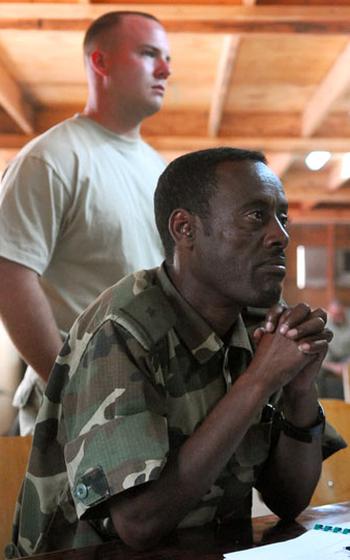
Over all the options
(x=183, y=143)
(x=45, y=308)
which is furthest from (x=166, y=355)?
(x=183, y=143)

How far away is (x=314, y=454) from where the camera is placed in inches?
57.6

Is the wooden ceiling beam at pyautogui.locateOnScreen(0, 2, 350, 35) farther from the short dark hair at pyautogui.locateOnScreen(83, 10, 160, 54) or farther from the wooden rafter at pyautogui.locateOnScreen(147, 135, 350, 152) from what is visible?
the wooden rafter at pyautogui.locateOnScreen(147, 135, 350, 152)

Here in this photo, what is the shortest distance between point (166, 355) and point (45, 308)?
2.02ft

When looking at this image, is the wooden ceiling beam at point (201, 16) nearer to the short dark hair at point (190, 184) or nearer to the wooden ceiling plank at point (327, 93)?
the wooden ceiling plank at point (327, 93)

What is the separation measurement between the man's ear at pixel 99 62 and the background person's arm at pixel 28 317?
62 centimetres

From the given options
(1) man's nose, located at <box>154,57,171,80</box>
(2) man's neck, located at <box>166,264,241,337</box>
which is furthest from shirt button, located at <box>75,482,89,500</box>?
(1) man's nose, located at <box>154,57,171,80</box>

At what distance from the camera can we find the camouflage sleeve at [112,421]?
1165 millimetres

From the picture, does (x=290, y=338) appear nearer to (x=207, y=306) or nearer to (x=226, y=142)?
(x=207, y=306)

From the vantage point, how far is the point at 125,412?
1197 millimetres

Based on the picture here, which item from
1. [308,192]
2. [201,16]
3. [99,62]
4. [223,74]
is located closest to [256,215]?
[99,62]

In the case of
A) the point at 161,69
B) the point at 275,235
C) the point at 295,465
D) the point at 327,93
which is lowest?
the point at 295,465

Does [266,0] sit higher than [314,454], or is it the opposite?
[266,0]

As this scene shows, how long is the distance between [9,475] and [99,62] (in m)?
1.17

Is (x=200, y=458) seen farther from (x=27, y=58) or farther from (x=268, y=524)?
(x=27, y=58)
